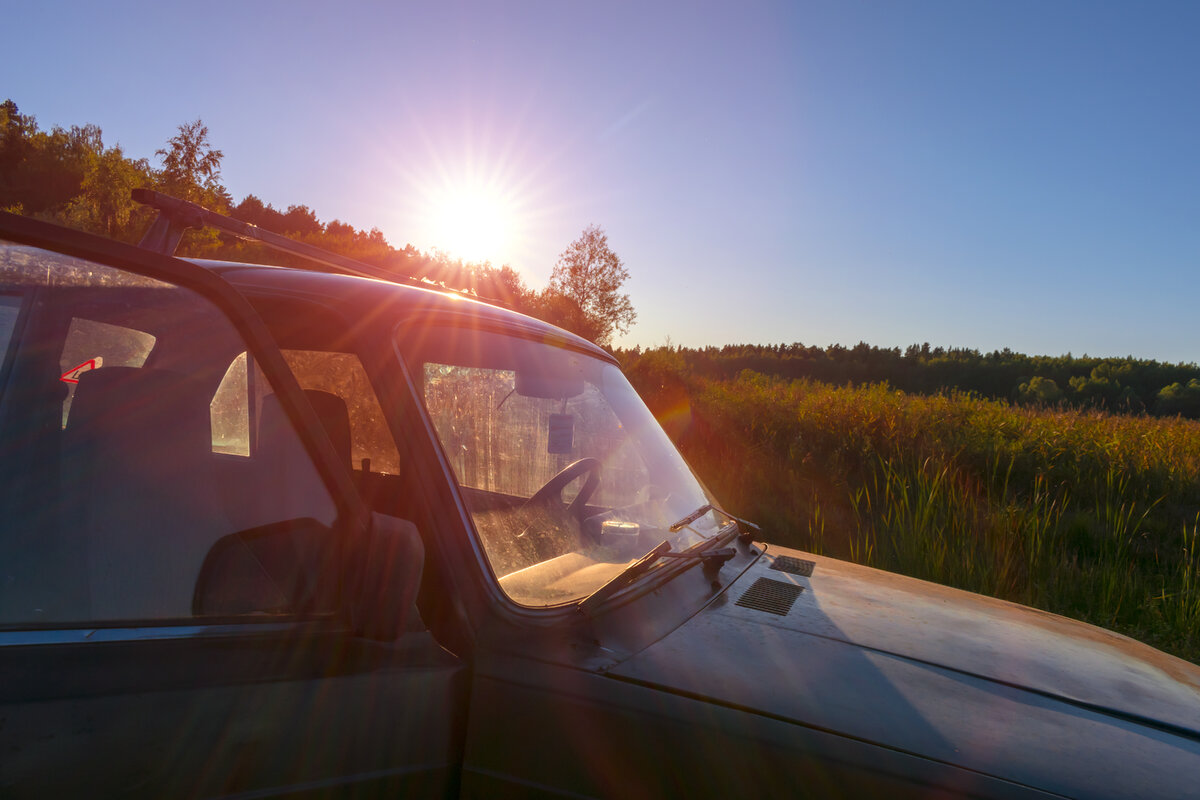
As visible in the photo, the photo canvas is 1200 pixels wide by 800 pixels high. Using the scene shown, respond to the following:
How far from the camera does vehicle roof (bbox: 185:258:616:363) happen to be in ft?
5.66

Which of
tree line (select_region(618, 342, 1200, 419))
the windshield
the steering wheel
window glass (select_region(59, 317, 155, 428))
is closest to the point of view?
window glass (select_region(59, 317, 155, 428))

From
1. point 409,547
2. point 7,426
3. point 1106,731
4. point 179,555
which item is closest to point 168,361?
point 7,426

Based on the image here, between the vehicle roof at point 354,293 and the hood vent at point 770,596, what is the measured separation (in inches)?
39.1

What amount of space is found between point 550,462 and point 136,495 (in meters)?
1.11

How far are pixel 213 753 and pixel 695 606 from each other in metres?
1.05

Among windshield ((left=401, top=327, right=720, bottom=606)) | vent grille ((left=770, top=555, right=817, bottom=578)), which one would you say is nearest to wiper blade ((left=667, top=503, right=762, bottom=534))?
windshield ((left=401, top=327, right=720, bottom=606))

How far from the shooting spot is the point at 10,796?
956 mm

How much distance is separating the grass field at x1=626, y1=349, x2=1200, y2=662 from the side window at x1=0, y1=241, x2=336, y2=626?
5.25m

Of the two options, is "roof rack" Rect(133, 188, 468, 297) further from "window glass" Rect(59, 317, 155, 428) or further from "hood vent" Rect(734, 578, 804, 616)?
"hood vent" Rect(734, 578, 804, 616)

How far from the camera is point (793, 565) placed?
7.57ft

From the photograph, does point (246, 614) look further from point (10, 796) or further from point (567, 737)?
point (567, 737)

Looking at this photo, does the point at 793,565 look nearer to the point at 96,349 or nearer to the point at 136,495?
the point at 136,495

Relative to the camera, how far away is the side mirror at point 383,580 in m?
1.23

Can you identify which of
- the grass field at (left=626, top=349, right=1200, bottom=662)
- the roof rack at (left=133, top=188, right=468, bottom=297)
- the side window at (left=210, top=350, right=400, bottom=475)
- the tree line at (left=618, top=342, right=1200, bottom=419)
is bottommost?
the grass field at (left=626, top=349, right=1200, bottom=662)
